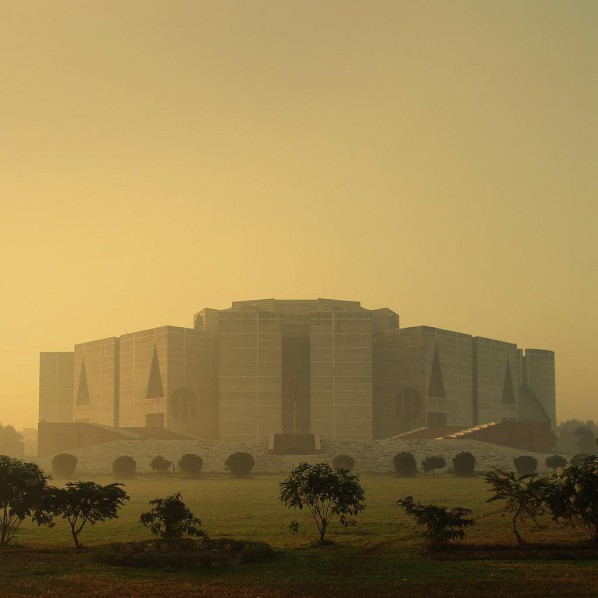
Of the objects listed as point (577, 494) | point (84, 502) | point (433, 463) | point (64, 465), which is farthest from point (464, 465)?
point (84, 502)

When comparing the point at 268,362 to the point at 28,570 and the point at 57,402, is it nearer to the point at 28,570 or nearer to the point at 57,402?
the point at 57,402

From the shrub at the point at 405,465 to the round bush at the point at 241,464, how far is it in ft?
32.2

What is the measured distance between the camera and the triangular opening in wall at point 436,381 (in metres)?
89.2

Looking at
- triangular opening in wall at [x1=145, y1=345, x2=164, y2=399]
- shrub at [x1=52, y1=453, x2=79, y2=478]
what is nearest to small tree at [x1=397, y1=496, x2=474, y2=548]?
shrub at [x1=52, y1=453, x2=79, y2=478]

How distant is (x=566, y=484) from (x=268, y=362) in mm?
64577

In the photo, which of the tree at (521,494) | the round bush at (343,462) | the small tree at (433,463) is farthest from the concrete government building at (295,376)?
the tree at (521,494)

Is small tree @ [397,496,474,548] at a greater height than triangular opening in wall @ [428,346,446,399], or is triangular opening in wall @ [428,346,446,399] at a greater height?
triangular opening in wall @ [428,346,446,399]

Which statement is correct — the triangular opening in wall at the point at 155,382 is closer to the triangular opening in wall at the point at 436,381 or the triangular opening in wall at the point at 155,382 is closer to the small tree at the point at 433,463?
the triangular opening in wall at the point at 436,381

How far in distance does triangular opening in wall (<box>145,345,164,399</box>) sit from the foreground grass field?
59673 mm

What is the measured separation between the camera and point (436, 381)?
89625mm

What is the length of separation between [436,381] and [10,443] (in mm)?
52641

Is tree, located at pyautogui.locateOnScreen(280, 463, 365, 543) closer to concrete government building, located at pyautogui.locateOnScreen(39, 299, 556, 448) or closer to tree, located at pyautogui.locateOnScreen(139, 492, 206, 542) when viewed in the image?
tree, located at pyautogui.locateOnScreen(139, 492, 206, 542)

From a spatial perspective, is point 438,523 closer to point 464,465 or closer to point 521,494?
point 521,494

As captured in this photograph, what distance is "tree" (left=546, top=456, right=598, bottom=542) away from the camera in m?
21.2
